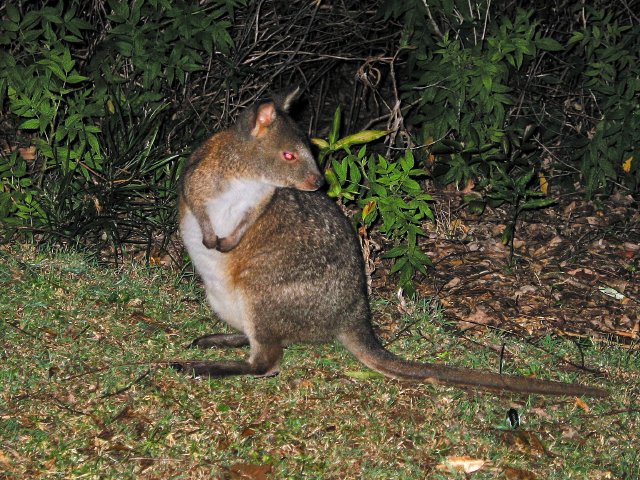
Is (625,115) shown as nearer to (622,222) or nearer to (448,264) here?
(622,222)

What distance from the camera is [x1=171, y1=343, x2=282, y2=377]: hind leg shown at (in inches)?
183

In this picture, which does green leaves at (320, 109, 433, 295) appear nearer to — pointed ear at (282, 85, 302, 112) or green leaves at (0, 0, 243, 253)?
pointed ear at (282, 85, 302, 112)

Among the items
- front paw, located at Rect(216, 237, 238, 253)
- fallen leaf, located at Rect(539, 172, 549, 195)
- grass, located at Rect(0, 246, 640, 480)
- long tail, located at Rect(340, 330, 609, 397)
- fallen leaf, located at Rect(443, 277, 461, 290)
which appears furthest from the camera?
fallen leaf, located at Rect(539, 172, 549, 195)

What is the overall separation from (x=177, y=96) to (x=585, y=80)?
11.2 feet

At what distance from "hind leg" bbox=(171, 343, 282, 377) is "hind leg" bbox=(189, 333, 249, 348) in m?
0.34

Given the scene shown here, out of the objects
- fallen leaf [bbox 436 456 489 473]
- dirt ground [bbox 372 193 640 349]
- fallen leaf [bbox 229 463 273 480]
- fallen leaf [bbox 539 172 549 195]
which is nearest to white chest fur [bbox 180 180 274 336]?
fallen leaf [bbox 229 463 273 480]

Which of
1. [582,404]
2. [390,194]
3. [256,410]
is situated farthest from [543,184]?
[256,410]

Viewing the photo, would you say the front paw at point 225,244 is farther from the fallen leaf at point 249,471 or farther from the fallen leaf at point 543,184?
the fallen leaf at point 543,184

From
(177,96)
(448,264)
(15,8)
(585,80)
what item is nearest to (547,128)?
(585,80)

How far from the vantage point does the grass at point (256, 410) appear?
4.06 m

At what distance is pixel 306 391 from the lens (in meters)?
4.63

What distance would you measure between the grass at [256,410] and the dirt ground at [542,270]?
409mm

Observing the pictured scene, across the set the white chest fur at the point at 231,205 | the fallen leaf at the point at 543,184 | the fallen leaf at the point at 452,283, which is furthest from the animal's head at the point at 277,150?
the fallen leaf at the point at 543,184

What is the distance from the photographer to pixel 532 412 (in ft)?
15.2
